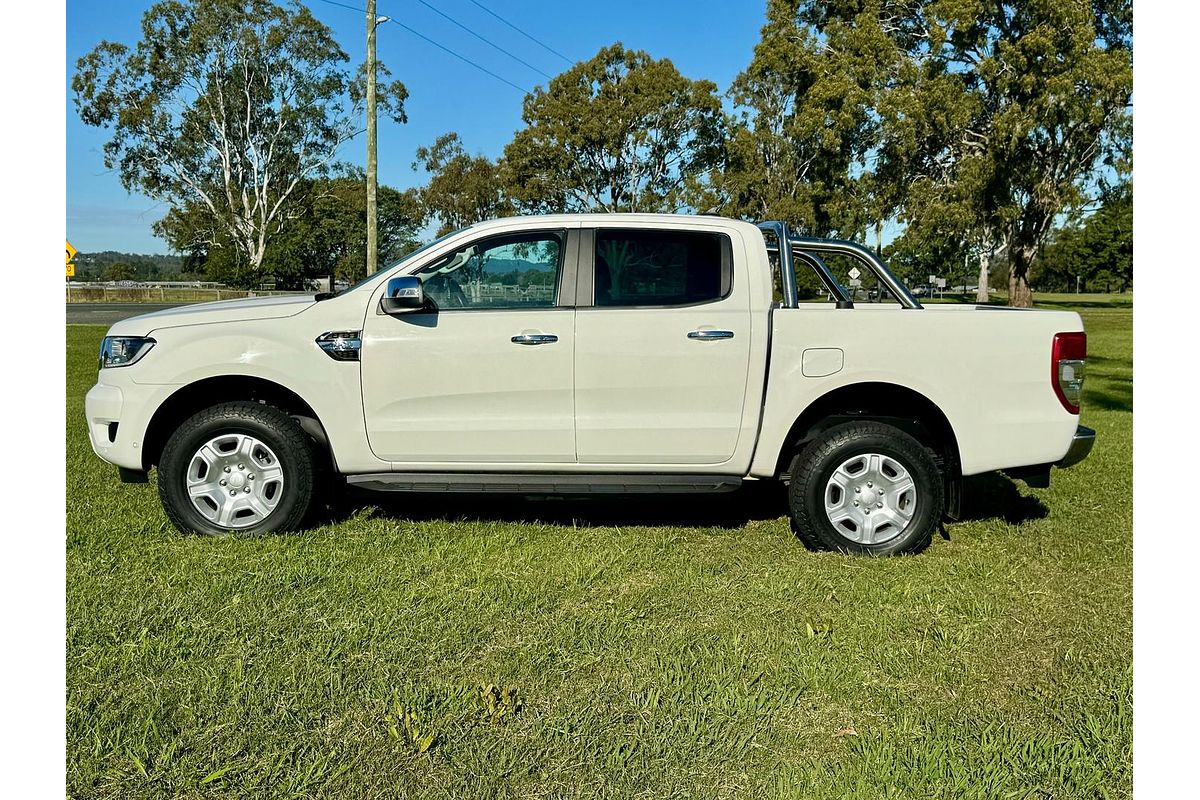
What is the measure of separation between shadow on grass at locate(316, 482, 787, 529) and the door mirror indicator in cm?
129

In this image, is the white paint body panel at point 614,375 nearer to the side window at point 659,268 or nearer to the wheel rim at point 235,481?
the side window at point 659,268

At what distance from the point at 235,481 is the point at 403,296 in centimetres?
152

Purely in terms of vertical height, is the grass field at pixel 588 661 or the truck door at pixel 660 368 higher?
the truck door at pixel 660 368

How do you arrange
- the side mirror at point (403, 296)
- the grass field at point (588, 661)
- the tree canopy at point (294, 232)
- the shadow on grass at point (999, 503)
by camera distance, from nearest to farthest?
1. the grass field at point (588, 661)
2. the side mirror at point (403, 296)
3. the shadow on grass at point (999, 503)
4. the tree canopy at point (294, 232)

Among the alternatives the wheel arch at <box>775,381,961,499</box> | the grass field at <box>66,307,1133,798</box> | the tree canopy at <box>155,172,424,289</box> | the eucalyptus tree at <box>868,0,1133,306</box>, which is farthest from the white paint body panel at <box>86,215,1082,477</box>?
the tree canopy at <box>155,172,424,289</box>

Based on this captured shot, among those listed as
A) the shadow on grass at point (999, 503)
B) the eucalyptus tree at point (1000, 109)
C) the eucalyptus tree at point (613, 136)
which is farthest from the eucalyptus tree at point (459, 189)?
the shadow on grass at point (999, 503)

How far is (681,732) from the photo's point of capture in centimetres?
308

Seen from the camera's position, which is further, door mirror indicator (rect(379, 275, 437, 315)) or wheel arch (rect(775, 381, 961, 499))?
wheel arch (rect(775, 381, 961, 499))

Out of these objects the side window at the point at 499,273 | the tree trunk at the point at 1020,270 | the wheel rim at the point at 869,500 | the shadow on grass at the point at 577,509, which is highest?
the tree trunk at the point at 1020,270

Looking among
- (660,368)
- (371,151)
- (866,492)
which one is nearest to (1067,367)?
(866,492)

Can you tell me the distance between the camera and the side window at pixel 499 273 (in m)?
5.18

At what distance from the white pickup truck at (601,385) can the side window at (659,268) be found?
0.04ft

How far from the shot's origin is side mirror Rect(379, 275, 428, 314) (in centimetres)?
483

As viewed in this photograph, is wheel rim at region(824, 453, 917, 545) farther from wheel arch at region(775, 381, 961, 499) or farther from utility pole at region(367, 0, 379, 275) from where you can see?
utility pole at region(367, 0, 379, 275)
